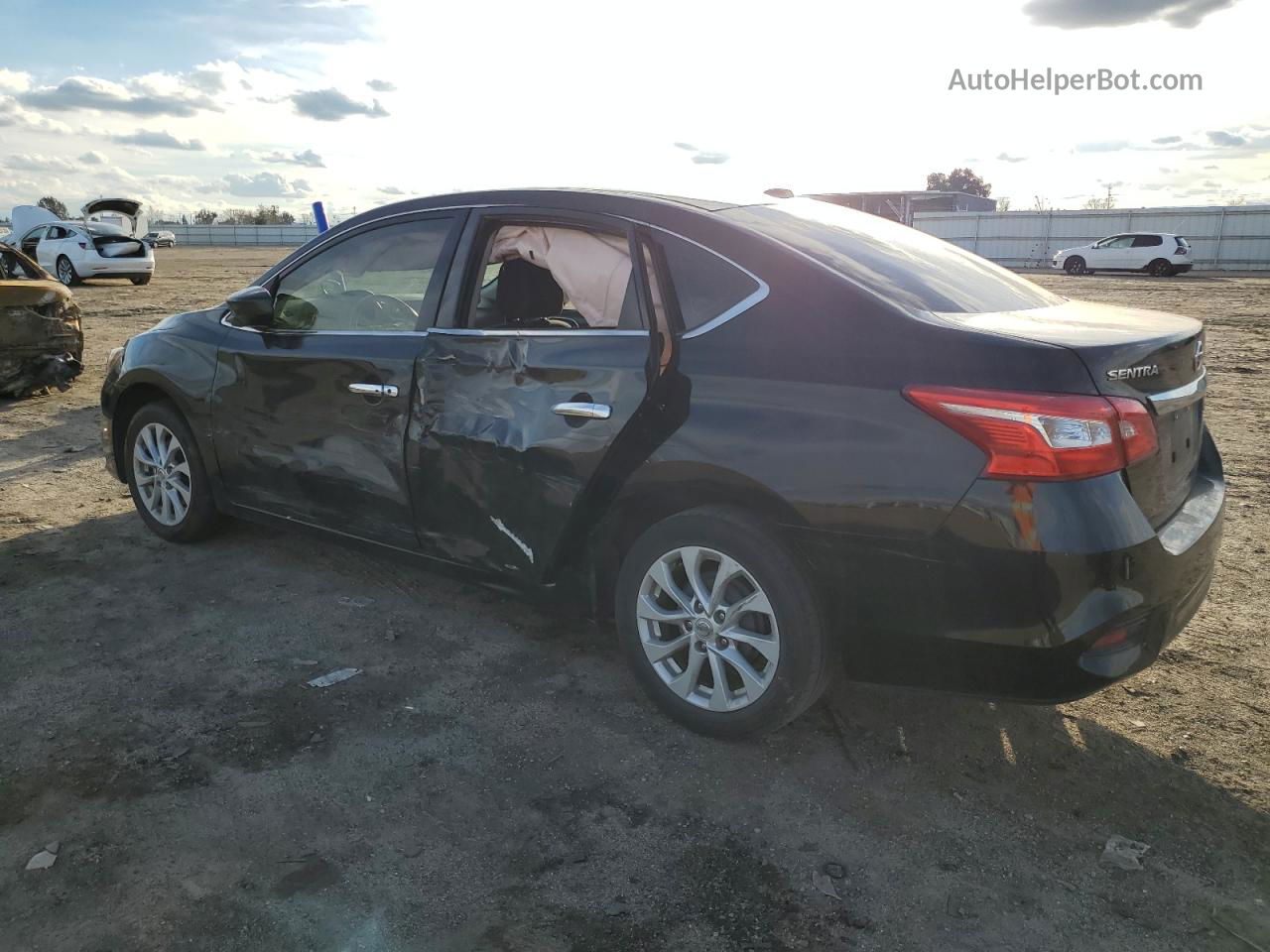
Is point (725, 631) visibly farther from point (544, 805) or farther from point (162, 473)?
point (162, 473)

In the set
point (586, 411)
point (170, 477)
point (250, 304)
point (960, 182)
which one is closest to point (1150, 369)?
point (586, 411)

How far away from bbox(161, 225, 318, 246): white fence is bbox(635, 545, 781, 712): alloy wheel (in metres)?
66.4

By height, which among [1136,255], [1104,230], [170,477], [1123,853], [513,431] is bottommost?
[1123,853]

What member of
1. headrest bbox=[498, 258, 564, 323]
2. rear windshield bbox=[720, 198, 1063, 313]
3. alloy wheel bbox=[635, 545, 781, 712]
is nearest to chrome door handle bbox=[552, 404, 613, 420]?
alloy wheel bbox=[635, 545, 781, 712]

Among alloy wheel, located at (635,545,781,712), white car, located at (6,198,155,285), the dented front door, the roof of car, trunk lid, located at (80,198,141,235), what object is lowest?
alloy wheel, located at (635,545,781,712)

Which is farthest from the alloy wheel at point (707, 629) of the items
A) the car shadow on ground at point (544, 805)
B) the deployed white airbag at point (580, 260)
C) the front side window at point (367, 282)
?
the front side window at point (367, 282)

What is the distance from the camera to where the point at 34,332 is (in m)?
9.06

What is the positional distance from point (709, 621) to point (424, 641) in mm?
1423

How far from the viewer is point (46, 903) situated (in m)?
2.43

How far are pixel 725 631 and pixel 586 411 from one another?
0.85 metres

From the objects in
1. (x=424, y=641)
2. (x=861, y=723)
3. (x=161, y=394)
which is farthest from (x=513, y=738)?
(x=161, y=394)

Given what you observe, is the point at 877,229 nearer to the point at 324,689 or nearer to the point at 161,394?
the point at 324,689

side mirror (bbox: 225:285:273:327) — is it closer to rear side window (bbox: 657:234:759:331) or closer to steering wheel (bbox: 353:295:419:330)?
steering wheel (bbox: 353:295:419:330)

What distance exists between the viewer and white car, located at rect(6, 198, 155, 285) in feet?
74.3
